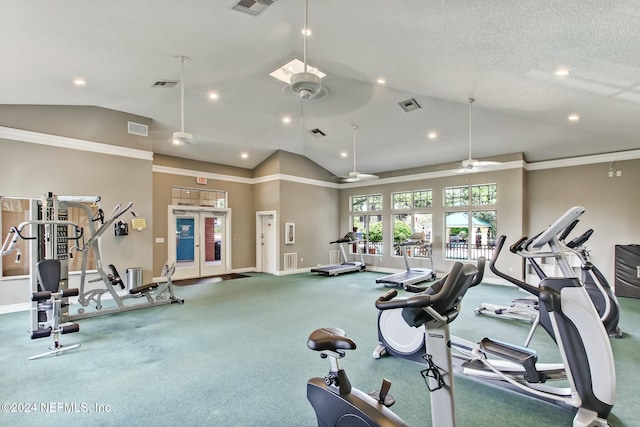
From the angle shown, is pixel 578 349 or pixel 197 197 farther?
pixel 197 197

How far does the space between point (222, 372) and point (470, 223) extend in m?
7.68

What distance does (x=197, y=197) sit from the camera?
9.14m

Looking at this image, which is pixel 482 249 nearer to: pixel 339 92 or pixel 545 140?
pixel 545 140

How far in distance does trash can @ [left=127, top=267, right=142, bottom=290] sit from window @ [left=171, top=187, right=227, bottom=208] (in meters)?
2.60

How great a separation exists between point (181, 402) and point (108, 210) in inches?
204

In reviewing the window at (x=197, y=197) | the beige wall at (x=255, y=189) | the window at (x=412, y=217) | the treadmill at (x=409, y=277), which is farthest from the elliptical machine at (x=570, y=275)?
the window at (x=197, y=197)


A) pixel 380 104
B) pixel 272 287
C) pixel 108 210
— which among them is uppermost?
pixel 380 104

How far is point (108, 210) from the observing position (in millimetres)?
6320

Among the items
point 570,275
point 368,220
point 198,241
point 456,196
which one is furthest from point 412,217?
point 570,275

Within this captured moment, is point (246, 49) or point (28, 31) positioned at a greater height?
point (246, 49)

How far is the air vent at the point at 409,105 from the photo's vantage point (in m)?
6.23

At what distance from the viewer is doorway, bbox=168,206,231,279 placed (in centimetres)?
867

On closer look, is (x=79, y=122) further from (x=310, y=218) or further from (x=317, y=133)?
(x=310, y=218)

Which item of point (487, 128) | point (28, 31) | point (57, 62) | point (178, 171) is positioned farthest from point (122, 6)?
point (487, 128)
